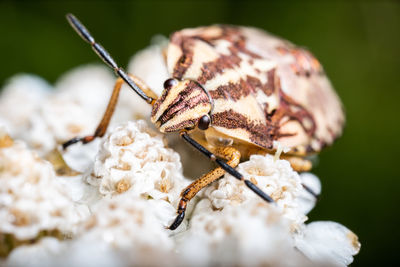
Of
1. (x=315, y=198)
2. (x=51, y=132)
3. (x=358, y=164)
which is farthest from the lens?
(x=358, y=164)

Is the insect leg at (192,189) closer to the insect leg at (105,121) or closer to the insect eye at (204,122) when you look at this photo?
the insect eye at (204,122)

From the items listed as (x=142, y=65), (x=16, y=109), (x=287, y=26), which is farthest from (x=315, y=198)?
(x=287, y=26)

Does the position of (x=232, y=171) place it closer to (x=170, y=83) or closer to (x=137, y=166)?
(x=137, y=166)

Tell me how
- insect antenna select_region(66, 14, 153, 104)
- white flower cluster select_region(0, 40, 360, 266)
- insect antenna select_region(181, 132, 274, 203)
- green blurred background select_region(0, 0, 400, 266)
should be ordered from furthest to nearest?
green blurred background select_region(0, 0, 400, 266) → insect antenna select_region(66, 14, 153, 104) → insect antenna select_region(181, 132, 274, 203) → white flower cluster select_region(0, 40, 360, 266)

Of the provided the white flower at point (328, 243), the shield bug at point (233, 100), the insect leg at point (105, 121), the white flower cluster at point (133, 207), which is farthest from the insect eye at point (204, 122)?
the white flower at point (328, 243)

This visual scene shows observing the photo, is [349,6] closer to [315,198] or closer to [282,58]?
[282,58]

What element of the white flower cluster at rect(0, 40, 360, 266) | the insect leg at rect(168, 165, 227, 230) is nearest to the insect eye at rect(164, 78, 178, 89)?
the white flower cluster at rect(0, 40, 360, 266)

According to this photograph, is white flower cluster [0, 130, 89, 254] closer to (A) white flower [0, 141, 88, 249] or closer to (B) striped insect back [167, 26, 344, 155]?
(A) white flower [0, 141, 88, 249]
